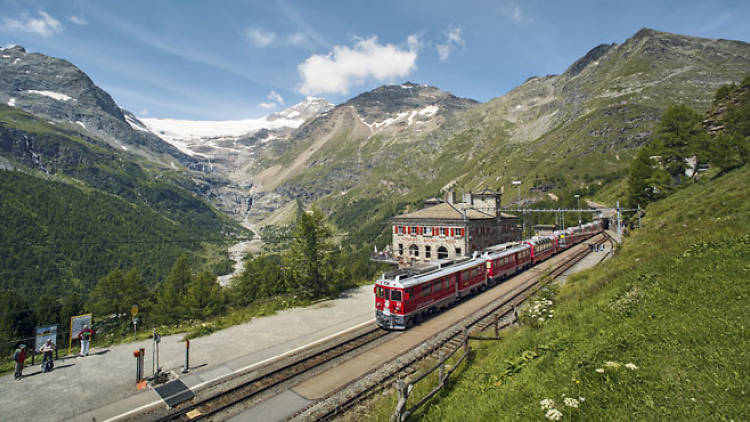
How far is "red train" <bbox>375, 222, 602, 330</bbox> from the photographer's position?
2259 centimetres

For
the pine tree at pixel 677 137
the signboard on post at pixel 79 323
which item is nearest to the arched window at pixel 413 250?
the signboard on post at pixel 79 323

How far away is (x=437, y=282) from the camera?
84.4 ft

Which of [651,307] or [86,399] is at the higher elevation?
[651,307]

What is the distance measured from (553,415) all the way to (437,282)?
18610mm

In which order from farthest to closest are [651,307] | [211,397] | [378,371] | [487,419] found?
[378,371], [211,397], [651,307], [487,419]

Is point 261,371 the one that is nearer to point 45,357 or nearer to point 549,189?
point 45,357

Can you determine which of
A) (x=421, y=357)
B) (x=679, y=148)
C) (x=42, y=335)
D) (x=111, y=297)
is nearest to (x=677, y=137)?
(x=679, y=148)

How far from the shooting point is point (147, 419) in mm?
13125

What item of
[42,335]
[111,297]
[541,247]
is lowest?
[111,297]

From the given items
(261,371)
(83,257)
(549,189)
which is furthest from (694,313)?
(83,257)

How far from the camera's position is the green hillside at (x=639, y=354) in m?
6.74

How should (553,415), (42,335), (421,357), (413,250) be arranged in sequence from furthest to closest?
(413,250), (42,335), (421,357), (553,415)

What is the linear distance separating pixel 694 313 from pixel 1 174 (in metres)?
291

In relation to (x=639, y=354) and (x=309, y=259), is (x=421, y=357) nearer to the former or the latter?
(x=639, y=354)
